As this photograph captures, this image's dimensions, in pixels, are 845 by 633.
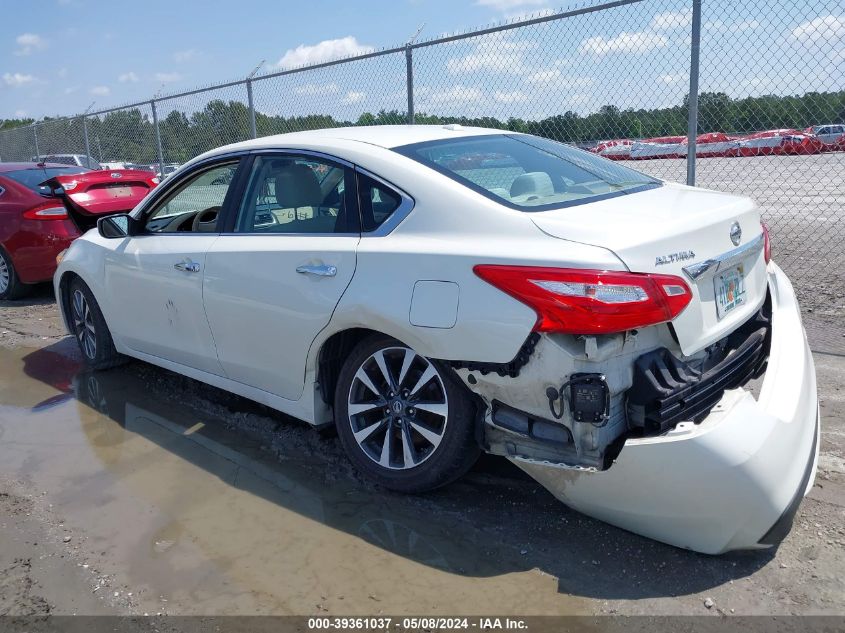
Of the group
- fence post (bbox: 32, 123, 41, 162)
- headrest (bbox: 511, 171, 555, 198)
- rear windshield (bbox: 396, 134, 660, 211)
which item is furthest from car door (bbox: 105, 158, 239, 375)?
fence post (bbox: 32, 123, 41, 162)

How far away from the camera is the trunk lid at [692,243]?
278 centimetres

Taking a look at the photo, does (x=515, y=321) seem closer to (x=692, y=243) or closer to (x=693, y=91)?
(x=692, y=243)

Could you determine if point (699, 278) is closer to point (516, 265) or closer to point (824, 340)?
point (516, 265)

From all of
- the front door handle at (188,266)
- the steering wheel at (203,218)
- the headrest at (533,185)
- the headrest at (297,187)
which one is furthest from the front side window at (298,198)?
the headrest at (533,185)

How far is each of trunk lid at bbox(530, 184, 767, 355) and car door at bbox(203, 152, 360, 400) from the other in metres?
1.05

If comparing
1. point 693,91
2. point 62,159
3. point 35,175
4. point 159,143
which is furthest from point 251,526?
point 62,159

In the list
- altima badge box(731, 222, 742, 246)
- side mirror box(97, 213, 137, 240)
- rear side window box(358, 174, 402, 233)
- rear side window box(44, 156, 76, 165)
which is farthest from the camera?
rear side window box(44, 156, 76, 165)

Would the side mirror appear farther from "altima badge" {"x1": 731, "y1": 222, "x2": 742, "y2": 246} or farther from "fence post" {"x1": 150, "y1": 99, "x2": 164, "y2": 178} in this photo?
"fence post" {"x1": 150, "y1": 99, "x2": 164, "y2": 178}

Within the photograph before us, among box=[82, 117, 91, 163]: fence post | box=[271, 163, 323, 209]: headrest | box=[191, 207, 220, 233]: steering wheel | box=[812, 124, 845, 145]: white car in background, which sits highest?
box=[82, 117, 91, 163]: fence post

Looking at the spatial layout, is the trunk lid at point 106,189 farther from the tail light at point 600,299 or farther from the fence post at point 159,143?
the tail light at point 600,299

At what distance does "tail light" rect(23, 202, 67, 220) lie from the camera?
26.2 ft

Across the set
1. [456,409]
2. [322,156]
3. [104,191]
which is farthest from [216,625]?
[104,191]

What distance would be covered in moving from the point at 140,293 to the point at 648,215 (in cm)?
321

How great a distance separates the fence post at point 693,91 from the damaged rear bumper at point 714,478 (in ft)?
9.99
